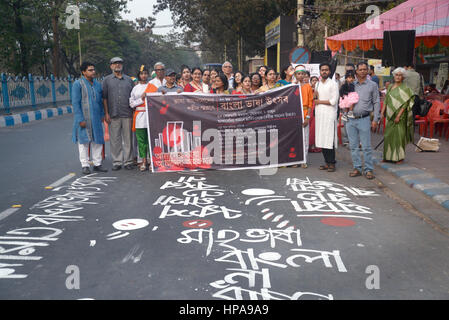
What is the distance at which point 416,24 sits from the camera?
41.2 feet

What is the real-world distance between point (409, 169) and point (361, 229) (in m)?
3.31

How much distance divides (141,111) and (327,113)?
3.27 metres

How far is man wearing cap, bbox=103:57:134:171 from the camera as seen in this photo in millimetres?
7672

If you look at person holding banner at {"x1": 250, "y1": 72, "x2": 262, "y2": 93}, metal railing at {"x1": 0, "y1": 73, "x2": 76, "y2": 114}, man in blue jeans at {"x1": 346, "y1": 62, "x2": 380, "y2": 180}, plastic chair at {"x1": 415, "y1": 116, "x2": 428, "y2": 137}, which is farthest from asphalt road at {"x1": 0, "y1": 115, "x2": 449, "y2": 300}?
metal railing at {"x1": 0, "y1": 73, "x2": 76, "y2": 114}

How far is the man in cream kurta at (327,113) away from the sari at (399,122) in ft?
3.80

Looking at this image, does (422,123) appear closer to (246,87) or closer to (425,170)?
(425,170)

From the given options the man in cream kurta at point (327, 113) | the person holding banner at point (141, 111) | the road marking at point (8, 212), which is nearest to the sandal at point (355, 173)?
the man in cream kurta at point (327, 113)

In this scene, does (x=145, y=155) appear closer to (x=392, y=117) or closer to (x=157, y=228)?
(x=157, y=228)

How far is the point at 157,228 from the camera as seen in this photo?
4621 millimetres

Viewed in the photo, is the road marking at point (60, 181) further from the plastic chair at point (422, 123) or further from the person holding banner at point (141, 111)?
the plastic chair at point (422, 123)

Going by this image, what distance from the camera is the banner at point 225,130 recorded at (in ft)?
24.8

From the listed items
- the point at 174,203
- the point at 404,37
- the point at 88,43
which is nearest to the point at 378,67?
the point at 404,37

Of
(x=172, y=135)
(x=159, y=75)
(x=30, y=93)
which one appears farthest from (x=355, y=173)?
(x=30, y=93)

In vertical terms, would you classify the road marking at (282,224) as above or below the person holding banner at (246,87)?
below
